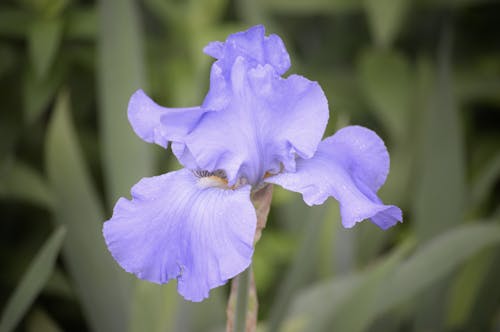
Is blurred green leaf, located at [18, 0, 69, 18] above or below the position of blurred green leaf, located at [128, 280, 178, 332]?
above

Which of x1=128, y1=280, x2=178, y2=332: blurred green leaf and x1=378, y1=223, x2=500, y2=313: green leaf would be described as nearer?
x1=128, y1=280, x2=178, y2=332: blurred green leaf

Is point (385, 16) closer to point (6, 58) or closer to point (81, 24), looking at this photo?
point (81, 24)

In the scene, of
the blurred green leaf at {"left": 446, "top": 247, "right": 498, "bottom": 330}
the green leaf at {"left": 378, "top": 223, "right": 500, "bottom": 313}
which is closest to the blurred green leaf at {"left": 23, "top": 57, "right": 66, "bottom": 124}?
the green leaf at {"left": 378, "top": 223, "right": 500, "bottom": 313}

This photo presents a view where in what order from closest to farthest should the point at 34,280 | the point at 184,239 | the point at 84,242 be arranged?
the point at 184,239
the point at 34,280
the point at 84,242

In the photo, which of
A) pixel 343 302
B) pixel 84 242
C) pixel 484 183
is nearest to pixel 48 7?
pixel 84 242

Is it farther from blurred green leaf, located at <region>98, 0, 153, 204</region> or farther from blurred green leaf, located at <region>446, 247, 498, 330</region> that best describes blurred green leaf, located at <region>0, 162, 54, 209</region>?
blurred green leaf, located at <region>446, 247, 498, 330</region>

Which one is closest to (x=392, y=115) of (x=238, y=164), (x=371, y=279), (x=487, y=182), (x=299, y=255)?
(x=487, y=182)

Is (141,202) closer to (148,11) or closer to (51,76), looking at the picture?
(51,76)
